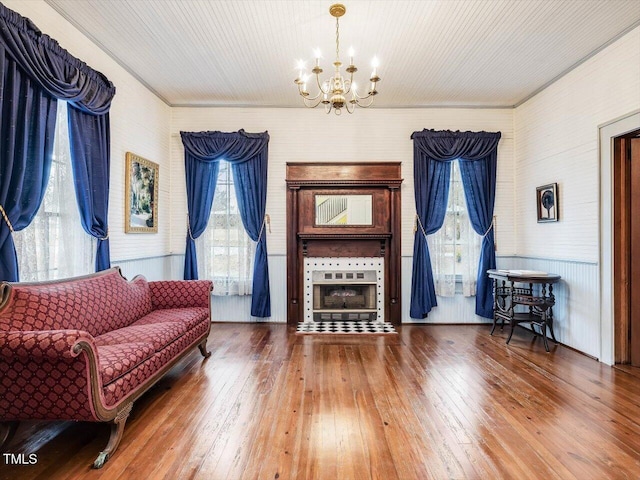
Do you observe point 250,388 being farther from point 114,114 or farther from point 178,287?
point 114,114

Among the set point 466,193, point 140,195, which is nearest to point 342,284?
point 466,193

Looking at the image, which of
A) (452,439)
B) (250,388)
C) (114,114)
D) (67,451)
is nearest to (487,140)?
(452,439)

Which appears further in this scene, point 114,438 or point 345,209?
point 345,209

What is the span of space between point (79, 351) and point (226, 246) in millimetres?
3303

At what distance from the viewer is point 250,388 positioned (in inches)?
112

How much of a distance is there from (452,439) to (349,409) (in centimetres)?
71

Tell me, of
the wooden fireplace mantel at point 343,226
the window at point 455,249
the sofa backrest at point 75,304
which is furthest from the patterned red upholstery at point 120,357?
the window at point 455,249

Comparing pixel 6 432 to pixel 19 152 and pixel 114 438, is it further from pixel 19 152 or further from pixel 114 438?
pixel 19 152

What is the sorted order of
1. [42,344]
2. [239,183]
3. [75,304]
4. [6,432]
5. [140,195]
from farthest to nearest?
[239,183], [140,195], [75,304], [6,432], [42,344]

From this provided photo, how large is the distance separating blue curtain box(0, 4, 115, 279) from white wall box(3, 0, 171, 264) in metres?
0.25

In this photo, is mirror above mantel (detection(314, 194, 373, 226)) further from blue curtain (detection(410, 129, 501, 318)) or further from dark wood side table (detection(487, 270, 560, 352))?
dark wood side table (detection(487, 270, 560, 352))

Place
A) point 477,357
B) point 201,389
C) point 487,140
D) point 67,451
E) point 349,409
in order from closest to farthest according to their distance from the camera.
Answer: point 67,451, point 349,409, point 201,389, point 477,357, point 487,140

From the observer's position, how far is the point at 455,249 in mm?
5047

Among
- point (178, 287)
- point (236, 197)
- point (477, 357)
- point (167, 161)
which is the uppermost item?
point (167, 161)
